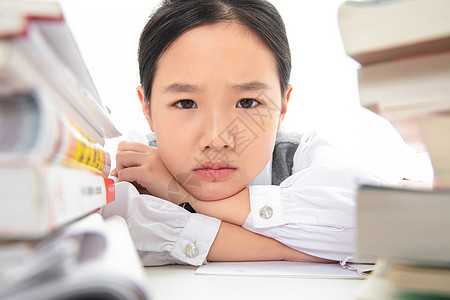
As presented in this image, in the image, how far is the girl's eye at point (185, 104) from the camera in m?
0.80

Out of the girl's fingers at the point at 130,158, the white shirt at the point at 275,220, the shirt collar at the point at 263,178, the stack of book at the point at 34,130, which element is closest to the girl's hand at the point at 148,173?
the girl's fingers at the point at 130,158

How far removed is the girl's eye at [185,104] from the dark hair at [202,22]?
0.12 meters

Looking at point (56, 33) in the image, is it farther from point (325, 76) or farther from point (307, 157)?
point (325, 76)

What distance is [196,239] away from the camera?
69 centimetres

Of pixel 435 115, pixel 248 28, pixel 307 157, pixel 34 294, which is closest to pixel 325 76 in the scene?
pixel 307 157

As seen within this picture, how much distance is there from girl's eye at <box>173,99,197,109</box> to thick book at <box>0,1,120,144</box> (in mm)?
353

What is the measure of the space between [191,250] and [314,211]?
0.74ft

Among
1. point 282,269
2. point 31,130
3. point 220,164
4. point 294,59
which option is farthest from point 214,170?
point 294,59

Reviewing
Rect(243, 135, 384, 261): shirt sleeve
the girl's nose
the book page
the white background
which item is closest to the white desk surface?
the book page

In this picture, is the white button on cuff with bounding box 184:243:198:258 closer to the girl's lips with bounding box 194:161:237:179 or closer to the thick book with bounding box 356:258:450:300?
the girl's lips with bounding box 194:161:237:179

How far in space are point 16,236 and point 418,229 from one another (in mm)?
309

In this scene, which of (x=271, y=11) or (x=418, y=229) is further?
(x=271, y=11)

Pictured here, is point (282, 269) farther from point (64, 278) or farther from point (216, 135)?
point (64, 278)

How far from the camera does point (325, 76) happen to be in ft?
5.10
